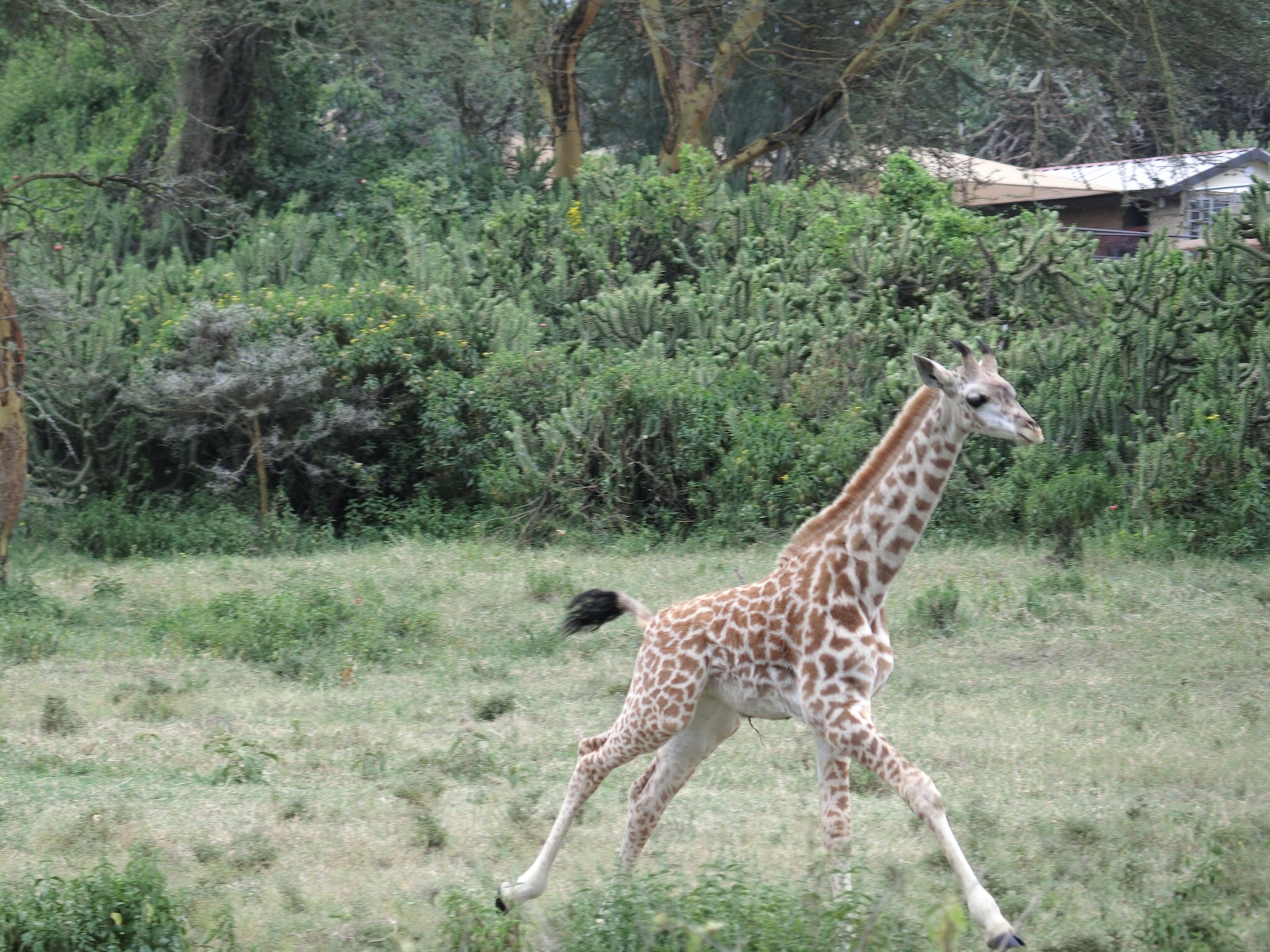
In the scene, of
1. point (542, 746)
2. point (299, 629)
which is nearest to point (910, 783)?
point (542, 746)

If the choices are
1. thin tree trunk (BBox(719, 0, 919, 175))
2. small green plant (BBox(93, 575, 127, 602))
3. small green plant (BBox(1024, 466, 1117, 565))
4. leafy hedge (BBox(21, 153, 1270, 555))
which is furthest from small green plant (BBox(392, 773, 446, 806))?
thin tree trunk (BBox(719, 0, 919, 175))

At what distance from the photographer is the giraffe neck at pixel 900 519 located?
5.21 m

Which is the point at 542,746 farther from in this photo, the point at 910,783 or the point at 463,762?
the point at 910,783

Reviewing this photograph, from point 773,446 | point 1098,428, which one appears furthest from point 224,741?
point 1098,428

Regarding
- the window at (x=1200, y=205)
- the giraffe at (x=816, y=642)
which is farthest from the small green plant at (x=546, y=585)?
the window at (x=1200, y=205)

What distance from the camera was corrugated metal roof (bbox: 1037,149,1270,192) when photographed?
53.2ft

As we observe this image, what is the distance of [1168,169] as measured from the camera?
694 inches

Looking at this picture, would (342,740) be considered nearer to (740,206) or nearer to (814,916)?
(814,916)

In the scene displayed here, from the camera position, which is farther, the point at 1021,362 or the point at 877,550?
the point at 1021,362

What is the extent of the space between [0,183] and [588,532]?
46.2ft

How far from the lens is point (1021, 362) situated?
13.9 m

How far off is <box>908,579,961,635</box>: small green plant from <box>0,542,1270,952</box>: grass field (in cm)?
9

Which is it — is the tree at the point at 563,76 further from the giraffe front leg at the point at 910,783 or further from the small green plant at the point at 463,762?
the giraffe front leg at the point at 910,783

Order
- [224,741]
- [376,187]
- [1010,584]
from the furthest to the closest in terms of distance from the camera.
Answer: [376,187] → [1010,584] → [224,741]
